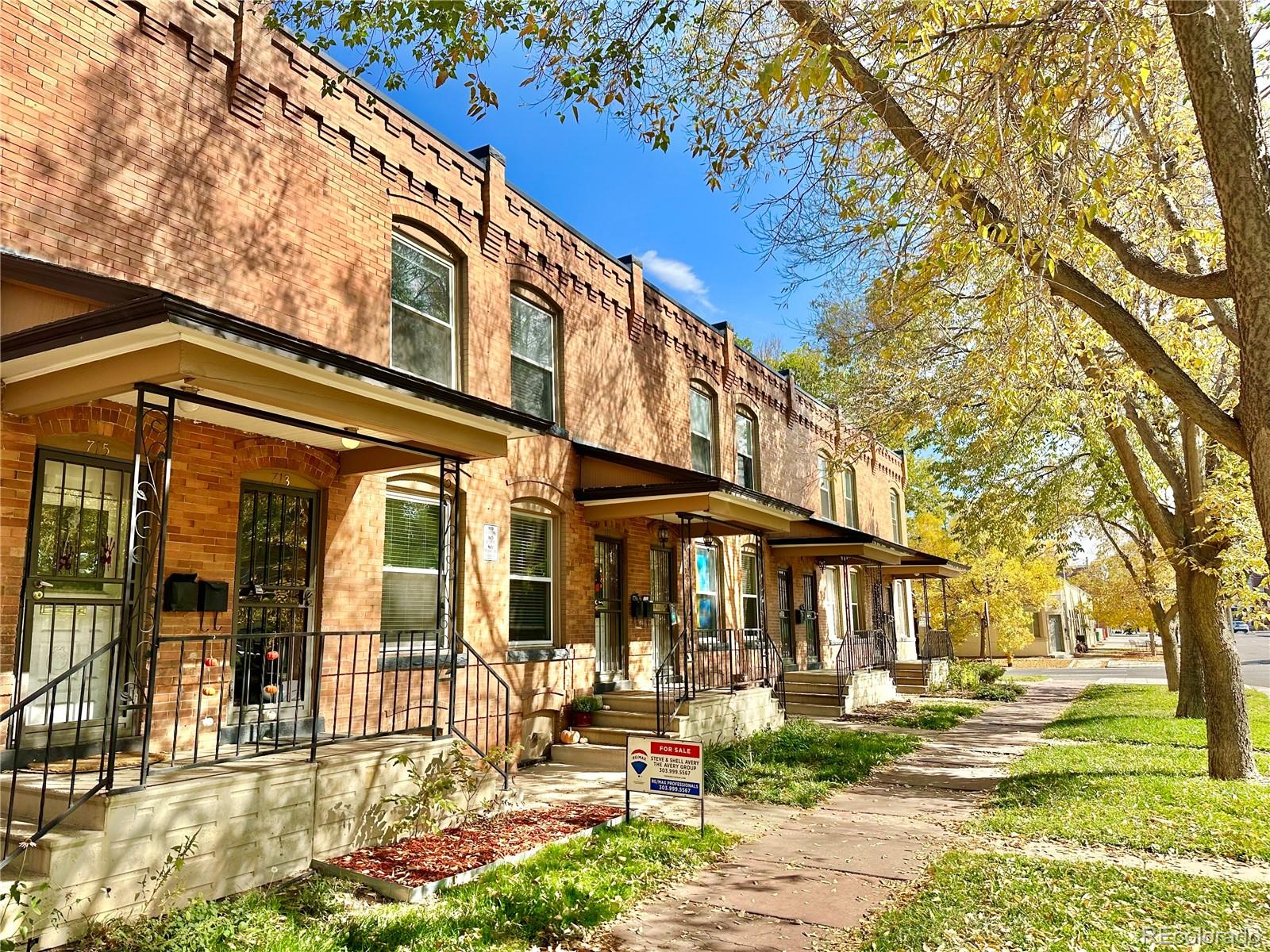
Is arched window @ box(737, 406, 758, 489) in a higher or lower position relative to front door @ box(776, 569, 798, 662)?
higher

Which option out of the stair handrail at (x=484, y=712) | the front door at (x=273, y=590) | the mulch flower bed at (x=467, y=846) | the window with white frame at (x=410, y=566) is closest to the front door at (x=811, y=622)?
the stair handrail at (x=484, y=712)

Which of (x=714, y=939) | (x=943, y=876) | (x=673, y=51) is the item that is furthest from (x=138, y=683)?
(x=673, y=51)

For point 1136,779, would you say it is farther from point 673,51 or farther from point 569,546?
point 673,51

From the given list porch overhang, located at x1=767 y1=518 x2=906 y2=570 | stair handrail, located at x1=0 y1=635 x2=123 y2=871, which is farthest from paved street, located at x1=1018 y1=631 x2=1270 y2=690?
stair handrail, located at x1=0 y1=635 x2=123 y2=871

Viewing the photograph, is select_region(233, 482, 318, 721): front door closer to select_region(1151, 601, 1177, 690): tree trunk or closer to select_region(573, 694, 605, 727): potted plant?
select_region(573, 694, 605, 727): potted plant

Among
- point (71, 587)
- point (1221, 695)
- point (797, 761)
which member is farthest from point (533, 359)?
point (1221, 695)

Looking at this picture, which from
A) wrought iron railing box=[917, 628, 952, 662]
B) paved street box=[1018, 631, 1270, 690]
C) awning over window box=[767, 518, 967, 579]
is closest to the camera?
awning over window box=[767, 518, 967, 579]

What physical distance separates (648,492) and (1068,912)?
6.89 metres

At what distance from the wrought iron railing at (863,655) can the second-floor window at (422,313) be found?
10.8m

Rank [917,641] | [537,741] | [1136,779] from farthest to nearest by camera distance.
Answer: [917,641], [537,741], [1136,779]

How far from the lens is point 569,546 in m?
11.3

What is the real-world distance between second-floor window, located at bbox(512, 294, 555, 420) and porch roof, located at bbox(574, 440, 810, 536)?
799 millimetres

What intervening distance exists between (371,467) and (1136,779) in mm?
9027

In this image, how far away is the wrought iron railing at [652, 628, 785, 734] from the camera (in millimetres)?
11125
